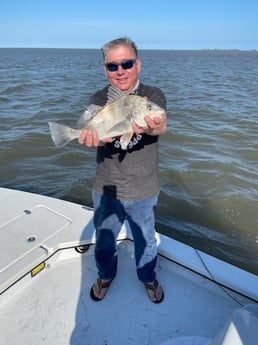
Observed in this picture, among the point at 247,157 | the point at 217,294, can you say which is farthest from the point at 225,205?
the point at 217,294

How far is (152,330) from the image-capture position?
3098mm

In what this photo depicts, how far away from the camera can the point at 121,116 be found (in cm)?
266

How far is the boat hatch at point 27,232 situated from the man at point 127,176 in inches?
29.6

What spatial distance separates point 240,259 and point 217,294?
2.19 meters

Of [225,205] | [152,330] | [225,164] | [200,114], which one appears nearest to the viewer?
[152,330]

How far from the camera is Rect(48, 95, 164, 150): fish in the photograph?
2.59 m

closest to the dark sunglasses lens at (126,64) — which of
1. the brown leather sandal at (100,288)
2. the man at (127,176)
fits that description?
the man at (127,176)

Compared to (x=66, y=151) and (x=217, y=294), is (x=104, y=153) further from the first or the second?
(x=66, y=151)

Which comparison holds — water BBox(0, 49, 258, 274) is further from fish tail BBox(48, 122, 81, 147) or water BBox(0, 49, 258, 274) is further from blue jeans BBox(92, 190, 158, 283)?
fish tail BBox(48, 122, 81, 147)

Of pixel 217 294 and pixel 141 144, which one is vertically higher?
pixel 141 144

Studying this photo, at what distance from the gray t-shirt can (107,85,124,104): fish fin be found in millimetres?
160

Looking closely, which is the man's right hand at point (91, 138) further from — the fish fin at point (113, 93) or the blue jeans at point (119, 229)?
the blue jeans at point (119, 229)

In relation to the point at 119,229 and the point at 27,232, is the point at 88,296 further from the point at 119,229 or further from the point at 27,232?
the point at 27,232

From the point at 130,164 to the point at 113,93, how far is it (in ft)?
2.02
